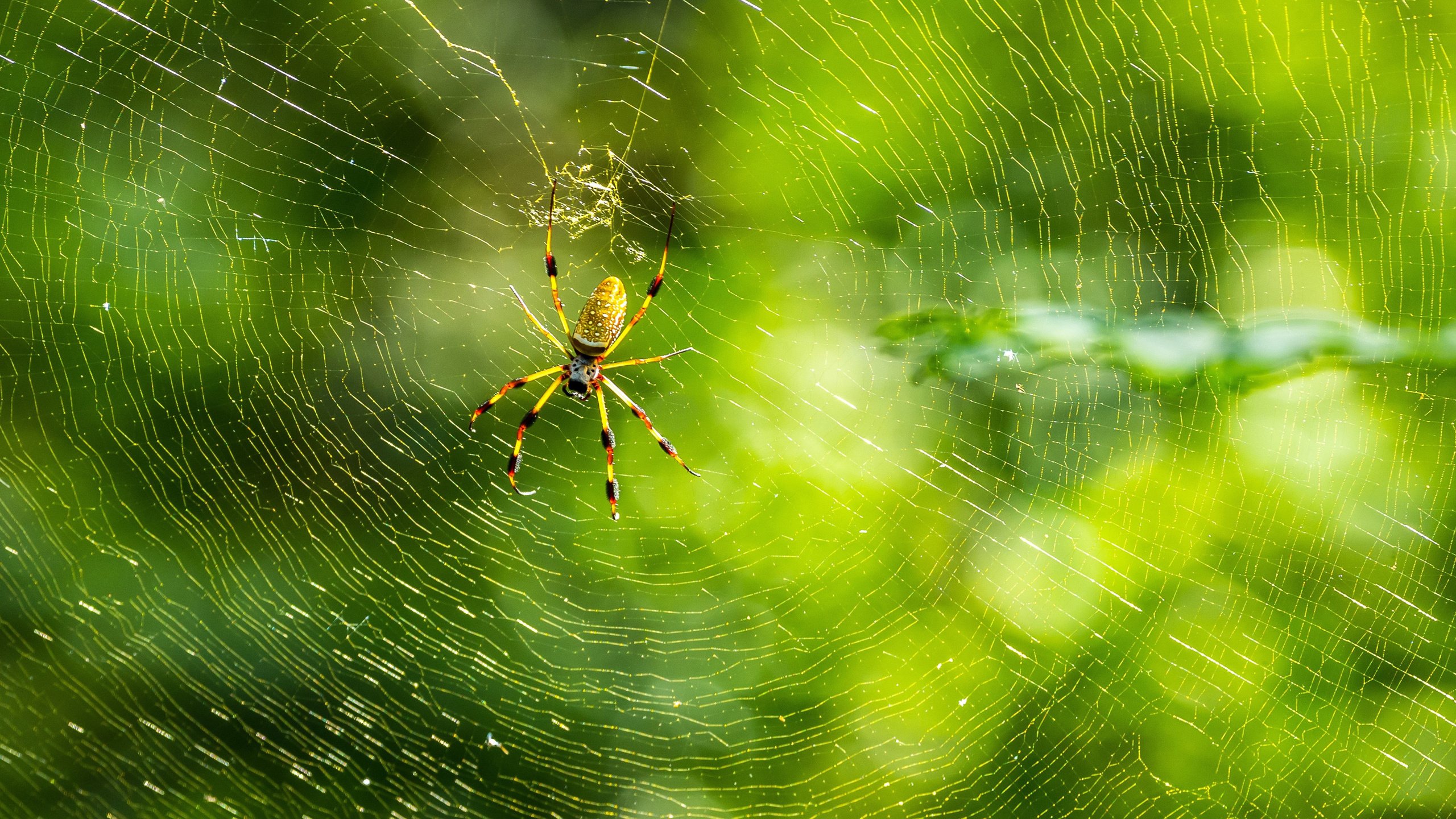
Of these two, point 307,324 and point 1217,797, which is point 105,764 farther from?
point 1217,797

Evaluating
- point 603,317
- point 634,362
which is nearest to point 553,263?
point 603,317

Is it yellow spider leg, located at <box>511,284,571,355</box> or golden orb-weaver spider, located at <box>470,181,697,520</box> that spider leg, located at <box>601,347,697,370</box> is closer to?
golden orb-weaver spider, located at <box>470,181,697,520</box>

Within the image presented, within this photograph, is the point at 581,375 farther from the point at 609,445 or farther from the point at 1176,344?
the point at 1176,344

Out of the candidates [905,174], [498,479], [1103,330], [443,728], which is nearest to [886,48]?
[905,174]

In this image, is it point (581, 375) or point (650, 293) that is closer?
point (650, 293)

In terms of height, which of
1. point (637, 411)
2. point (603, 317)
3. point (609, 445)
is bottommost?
point (609, 445)

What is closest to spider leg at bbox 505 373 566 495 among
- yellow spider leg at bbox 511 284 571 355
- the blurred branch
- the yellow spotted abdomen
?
yellow spider leg at bbox 511 284 571 355

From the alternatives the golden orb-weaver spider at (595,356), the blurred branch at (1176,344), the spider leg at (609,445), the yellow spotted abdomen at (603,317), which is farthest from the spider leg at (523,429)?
the blurred branch at (1176,344)

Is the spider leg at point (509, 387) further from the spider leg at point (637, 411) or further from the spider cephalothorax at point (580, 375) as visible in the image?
the spider leg at point (637, 411)
